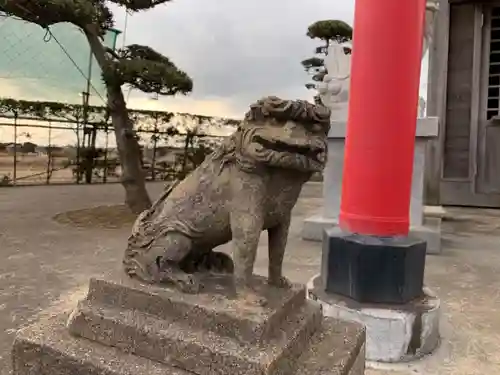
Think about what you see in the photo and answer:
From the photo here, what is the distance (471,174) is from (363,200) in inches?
255

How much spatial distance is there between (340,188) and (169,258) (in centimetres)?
315

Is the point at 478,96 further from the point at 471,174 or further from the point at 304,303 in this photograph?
the point at 304,303

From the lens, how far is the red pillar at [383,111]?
2117 millimetres

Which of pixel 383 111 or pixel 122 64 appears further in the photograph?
pixel 122 64

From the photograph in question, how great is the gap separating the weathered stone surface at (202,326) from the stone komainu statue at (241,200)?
0.21 ft

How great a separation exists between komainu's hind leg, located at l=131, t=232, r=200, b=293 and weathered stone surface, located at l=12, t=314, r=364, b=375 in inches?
8.5

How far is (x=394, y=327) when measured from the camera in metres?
2.03

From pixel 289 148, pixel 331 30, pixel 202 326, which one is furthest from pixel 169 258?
pixel 331 30

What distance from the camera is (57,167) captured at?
1041 centimetres

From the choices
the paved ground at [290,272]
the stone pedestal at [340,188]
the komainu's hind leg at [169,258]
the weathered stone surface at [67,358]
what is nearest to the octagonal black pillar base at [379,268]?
the paved ground at [290,272]

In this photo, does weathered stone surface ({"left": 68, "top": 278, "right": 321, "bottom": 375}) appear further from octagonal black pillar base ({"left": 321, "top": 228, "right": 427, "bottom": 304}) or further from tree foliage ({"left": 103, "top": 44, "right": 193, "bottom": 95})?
tree foliage ({"left": 103, "top": 44, "right": 193, "bottom": 95})

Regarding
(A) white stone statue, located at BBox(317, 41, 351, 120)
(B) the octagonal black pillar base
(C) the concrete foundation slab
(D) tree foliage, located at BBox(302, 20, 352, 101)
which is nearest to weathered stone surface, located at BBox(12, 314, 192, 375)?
(C) the concrete foundation slab

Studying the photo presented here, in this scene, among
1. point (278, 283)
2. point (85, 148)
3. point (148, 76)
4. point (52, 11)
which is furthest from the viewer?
point (85, 148)

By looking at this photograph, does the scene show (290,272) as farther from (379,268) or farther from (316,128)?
(316,128)
